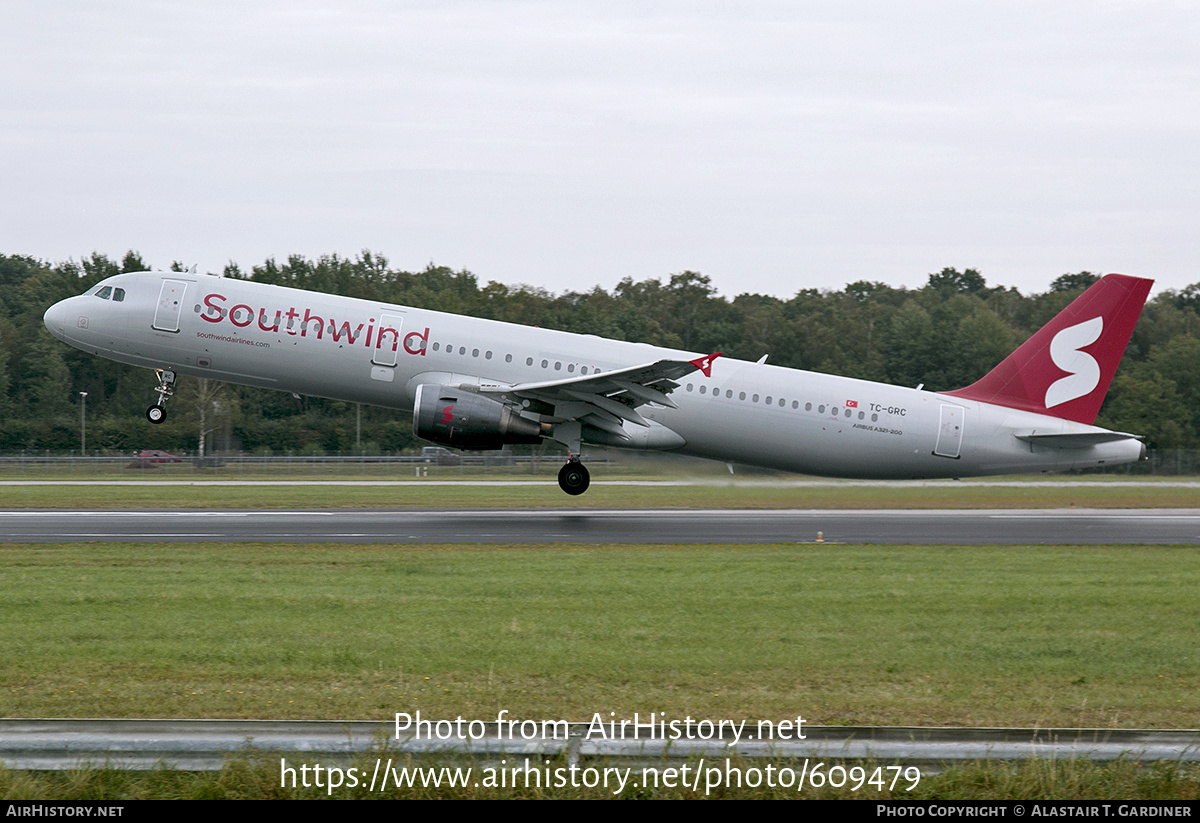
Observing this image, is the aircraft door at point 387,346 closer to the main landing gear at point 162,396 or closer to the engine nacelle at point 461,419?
the engine nacelle at point 461,419

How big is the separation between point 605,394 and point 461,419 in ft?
11.3

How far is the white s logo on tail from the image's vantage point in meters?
28.3

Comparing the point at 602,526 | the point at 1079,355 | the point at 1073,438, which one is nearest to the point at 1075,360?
the point at 1079,355

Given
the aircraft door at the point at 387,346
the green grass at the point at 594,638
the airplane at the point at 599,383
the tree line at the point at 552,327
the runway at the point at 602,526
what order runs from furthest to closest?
the tree line at the point at 552,327, the aircraft door at the point at 387,346, the airplane at the point at 599,383, the runway at the point at 602,526, the green grass at the point at 594,638

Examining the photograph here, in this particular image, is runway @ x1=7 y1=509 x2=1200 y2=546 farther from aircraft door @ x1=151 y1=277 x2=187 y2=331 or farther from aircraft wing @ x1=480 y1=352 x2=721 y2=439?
aircraft door @ x1=151 y1=277 x2=187 y2=331

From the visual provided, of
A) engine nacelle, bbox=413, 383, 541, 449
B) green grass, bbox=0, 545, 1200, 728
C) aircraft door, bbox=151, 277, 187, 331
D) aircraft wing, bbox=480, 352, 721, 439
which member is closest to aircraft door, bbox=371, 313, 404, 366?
engine nacelle, bbox=413, 383, 541, 449

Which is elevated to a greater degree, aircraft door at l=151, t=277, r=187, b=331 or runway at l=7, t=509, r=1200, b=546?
aircraft door at l=151, t=277, r=187, b=331

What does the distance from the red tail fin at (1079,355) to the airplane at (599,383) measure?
0.04 meters

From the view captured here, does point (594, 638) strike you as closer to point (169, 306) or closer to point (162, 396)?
point (162, 396)

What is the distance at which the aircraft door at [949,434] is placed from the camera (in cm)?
2808

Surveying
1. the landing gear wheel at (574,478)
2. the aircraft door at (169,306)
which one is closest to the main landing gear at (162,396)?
the aircraft door at (169,306)

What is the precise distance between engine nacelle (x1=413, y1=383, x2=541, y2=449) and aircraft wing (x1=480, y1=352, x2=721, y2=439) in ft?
2.17

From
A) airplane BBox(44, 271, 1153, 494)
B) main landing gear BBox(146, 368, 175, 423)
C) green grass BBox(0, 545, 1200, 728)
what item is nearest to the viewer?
green grass BBox(0, 545, 1200, 728)

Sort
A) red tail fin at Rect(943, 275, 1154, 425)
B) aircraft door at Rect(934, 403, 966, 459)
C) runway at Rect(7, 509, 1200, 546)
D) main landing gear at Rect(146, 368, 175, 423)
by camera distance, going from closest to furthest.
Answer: runway at Rect(7, 509, 1200, 546), main landing gear at Rect(146, 368, 175, 423), aircraft door at Rect(934, 403, 966, 459), red tail fin at Rect(943, 275, 1154, 425)
